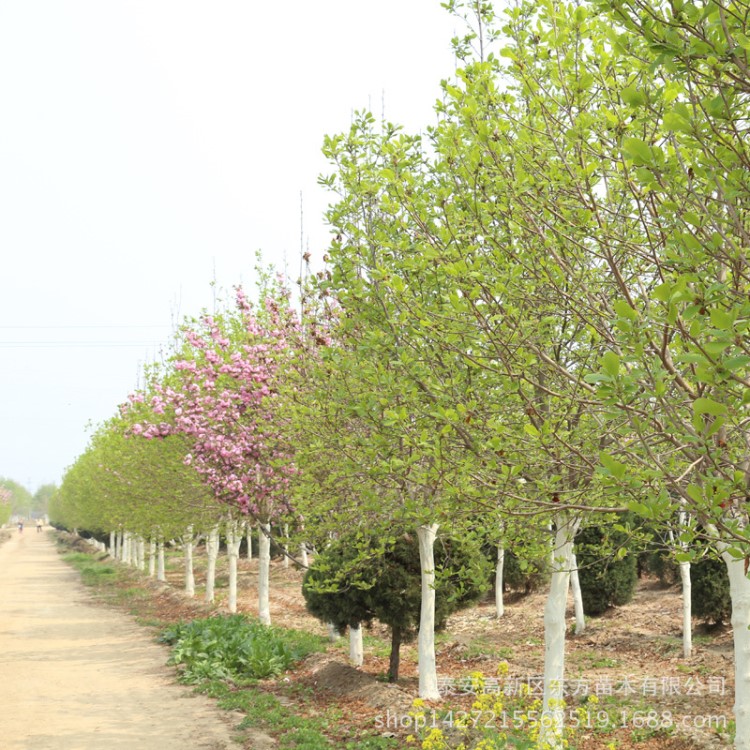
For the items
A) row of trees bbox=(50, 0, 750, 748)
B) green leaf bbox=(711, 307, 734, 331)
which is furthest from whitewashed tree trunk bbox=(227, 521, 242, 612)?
green leaf bbox=(711, 307, 734, 331)

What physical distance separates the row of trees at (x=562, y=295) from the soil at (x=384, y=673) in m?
2.48

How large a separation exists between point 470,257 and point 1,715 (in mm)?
10369

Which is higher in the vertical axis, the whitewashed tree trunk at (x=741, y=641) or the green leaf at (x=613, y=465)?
the green leaf at (x=613, y=465)

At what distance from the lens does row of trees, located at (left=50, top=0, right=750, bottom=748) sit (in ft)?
10.9

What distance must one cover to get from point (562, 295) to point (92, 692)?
11988 millimetres

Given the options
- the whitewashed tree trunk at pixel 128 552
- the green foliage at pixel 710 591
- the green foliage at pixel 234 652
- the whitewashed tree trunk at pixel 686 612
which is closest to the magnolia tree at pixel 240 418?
the green foliage at pixel 234 652

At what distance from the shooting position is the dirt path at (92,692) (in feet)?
33.8

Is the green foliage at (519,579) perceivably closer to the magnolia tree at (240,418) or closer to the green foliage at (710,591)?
the green foliage at (710,591)

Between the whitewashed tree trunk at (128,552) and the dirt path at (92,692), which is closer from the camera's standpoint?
the dirt path at (92,692)

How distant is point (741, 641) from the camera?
299 inches

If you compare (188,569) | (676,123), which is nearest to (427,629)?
(676,123)

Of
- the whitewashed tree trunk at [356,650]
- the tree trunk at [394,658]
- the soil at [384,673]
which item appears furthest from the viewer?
the whitewashed tree trunk at [356,650]

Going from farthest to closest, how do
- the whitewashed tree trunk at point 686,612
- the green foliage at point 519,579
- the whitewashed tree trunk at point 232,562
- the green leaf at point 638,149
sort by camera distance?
the green foliage at point 519,579 < the whitewashed tree trunk at point 232,562 < the whitewashed tree trunk at point 686,612 < the green leaf at point 638,149

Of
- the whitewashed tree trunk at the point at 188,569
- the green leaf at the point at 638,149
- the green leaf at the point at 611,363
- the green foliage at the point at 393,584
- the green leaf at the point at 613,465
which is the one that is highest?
the green leaf at the point at 638,149
